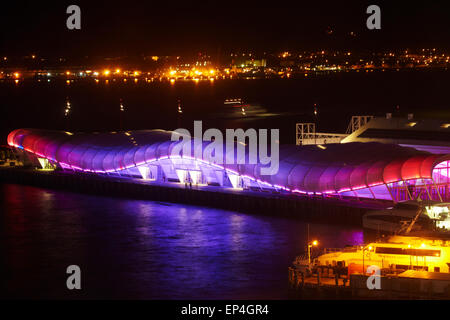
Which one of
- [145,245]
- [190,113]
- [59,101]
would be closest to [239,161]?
[145,245]

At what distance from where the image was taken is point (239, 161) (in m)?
51.2

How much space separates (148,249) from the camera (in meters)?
41.6

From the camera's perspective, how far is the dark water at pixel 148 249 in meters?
35.2

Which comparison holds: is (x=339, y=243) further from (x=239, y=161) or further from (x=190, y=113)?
(x=190, y=113)

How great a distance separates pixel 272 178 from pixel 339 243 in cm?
947

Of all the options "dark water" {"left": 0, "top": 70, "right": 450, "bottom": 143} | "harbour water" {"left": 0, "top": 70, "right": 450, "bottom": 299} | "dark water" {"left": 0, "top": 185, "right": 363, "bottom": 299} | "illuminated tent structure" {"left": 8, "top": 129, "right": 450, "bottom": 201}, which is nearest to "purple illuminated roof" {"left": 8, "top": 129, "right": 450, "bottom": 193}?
"illuminated tent structure" {"left": 8, "top": 129, "right": 450, "bottom": 201}

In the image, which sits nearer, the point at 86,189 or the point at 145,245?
the point at 145,245

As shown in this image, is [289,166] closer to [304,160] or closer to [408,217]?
[304,160]

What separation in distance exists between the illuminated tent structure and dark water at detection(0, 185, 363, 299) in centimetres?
275

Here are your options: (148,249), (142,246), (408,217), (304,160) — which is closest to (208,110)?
(304,160)

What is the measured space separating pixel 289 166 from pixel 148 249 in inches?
407

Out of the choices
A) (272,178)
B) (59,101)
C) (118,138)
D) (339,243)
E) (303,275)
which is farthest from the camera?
(59,101)

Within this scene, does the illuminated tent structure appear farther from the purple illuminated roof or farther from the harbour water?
the harbour water

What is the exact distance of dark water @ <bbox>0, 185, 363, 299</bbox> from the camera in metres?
35.2
